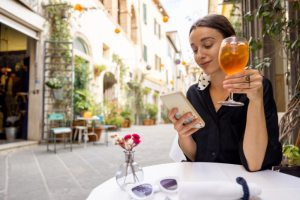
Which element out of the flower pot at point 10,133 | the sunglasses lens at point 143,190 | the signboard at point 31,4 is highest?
the signboard at point 31,4

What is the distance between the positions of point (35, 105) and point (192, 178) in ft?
18.8

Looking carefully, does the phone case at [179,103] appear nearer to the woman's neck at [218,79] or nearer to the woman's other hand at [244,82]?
the woman's other hand at [244,82]

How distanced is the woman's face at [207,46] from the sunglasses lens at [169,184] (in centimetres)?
69

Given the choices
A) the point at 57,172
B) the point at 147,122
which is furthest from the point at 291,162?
the point at 147,122

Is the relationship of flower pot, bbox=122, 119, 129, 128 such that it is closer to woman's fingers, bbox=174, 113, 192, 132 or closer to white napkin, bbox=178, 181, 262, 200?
woman's fingers, bbox=174, 113, 192, 132

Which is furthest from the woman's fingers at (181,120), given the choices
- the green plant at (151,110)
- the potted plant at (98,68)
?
the green plant at (151,110)

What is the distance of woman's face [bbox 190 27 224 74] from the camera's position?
46.7 inches

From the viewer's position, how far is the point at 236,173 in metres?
0.89

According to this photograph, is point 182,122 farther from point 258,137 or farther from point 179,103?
point 258,137

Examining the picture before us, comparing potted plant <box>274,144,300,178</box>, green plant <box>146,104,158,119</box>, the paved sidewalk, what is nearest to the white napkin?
potted plant <box>274,144,300,178</box>

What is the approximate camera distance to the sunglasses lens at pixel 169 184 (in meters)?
0.71

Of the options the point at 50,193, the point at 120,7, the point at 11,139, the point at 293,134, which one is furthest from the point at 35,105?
the point at 120,7

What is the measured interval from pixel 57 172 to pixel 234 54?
296cm

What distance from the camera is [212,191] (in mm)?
591
